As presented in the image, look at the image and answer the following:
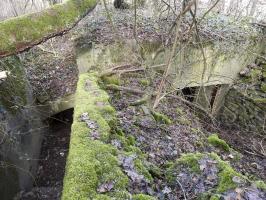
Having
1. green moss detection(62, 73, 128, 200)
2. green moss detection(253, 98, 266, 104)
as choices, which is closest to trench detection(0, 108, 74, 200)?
green moss detection(62, 73, 128, 200)

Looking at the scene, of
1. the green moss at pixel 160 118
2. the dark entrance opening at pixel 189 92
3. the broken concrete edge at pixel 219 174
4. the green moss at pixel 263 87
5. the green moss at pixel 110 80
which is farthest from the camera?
the dark entrance opening at pixel 189 92

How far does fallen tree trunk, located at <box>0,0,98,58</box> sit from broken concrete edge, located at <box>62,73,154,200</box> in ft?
3.73

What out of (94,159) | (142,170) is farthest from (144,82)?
(94,159)

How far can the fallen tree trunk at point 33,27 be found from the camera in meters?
3.79

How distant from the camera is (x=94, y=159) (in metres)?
2.86

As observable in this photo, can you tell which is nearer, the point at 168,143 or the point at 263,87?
the point at 168,143

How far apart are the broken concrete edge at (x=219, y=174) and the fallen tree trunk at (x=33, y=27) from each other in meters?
2.54

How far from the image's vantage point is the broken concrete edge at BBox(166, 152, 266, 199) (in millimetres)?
2656

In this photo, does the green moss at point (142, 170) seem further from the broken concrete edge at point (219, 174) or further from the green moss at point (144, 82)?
the green moss at point (144, 82)

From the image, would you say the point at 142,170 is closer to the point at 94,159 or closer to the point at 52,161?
the point at 94,159

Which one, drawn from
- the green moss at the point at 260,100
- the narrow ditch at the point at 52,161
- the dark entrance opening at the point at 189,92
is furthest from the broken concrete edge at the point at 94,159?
the dark entrance opening at the point at 189,92

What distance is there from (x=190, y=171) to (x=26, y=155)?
443 cm

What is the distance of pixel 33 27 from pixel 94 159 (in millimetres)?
2293

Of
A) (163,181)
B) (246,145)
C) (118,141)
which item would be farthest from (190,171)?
(246,145)
